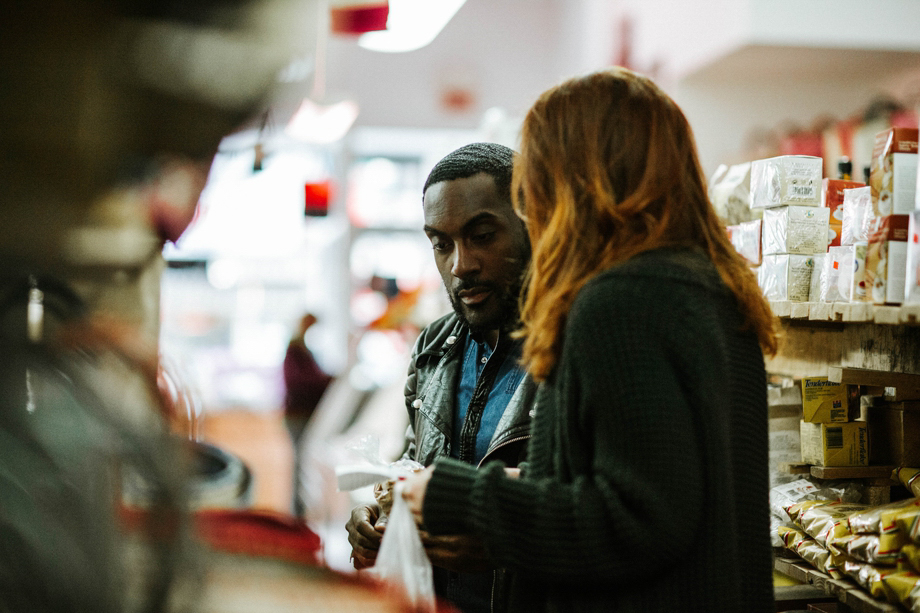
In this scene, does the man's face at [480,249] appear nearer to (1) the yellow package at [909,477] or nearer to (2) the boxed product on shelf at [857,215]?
(2) the boxed product on shelf at [857,215]

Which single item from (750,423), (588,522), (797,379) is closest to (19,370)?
(588,522)

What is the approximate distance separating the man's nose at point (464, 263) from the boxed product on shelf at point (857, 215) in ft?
2.37

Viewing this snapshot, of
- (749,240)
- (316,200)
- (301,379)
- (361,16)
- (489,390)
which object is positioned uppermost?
(316,200)

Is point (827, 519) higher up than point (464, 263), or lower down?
lower down

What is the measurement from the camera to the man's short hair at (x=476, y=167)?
157cm

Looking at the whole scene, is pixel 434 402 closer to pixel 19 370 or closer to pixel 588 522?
pixel 588 522

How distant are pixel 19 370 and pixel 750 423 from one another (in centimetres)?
90

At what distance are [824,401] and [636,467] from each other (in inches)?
38.3

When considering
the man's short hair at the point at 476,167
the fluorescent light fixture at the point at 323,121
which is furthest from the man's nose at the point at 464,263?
the fluorescent light fixture at the point at 323,121

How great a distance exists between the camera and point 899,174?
1291 millimetres

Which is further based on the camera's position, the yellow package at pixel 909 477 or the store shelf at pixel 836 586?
the yellow package at pixel 909 477

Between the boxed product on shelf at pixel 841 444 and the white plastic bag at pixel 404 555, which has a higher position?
the boxed product on shelf at pixel 841 444

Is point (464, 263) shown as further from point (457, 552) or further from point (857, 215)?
point (857, 215)

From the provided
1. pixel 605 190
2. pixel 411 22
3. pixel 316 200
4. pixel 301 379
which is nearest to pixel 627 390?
pixel 605 190
